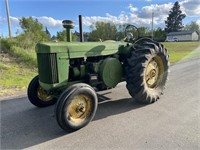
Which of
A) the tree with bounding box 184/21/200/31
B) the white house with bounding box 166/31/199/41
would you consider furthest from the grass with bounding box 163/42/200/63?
the tree with bounding box 184/21/200/31

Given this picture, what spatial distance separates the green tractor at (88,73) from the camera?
3.40m

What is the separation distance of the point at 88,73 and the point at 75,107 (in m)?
1.01

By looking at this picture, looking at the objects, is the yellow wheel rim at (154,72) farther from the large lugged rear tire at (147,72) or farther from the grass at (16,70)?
the grass at (16,70)

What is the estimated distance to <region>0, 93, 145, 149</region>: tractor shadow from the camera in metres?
3.08

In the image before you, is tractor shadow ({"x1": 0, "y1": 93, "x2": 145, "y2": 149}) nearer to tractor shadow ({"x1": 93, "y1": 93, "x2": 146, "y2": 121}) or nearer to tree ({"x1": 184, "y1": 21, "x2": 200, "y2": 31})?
tractor shadow ({"x1": 93, "y1": 93, "x2": 146, "y2": 121})

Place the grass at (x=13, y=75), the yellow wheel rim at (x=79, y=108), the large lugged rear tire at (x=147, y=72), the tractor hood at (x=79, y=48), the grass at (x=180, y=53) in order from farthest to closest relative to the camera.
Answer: the grass at (x=180, y=53)
the grass at (x=13, y=75)
the large lugged rear tire at (x=147, y=72)
the tractor hood at (x=79, y=48)
the yellow wheel rim at (x=79, y=108)

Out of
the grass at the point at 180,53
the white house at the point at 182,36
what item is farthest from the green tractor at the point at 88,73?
the white house at the point at 182,36

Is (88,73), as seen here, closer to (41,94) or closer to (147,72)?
(41,94)

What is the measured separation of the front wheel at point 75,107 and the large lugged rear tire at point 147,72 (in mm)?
1140

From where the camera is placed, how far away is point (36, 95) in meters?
4.39

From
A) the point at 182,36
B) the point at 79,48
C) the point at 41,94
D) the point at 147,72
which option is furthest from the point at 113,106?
the point at 182,36

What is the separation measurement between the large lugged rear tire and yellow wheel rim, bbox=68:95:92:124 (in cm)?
118

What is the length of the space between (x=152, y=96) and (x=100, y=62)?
4.47ft

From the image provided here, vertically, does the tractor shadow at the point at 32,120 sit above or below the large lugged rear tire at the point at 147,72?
below
